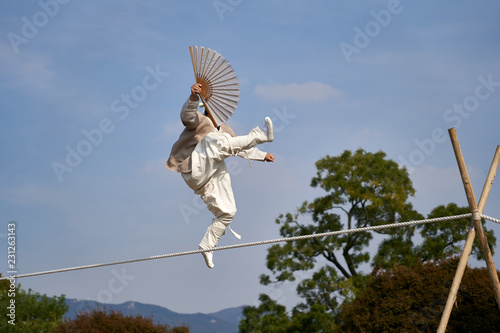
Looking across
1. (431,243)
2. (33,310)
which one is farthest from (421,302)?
(33,310)

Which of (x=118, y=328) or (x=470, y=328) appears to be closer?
(x=470, y=328)

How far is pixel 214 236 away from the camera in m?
5.24

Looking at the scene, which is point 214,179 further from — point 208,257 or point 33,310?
point 33,310

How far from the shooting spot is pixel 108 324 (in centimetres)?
1088

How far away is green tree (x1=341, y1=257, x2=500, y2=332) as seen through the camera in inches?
382

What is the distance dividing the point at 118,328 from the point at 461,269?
7.19 metres

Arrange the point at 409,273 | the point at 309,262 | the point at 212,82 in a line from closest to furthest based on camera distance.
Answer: the point at 212,82 → the point at 409,273 → the point at 309,262

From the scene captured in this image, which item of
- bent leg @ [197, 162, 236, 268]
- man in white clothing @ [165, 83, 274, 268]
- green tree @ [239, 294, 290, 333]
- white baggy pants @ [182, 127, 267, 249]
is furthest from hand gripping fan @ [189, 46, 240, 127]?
green tree @ [239, 294, 290, 333]

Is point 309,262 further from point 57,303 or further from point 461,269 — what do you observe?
point 461,269

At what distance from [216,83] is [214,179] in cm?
76

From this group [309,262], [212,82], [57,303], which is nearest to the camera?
[212,82]

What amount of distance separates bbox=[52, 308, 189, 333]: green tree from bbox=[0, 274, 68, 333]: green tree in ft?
10.2

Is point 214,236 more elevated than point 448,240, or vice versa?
point 448,240

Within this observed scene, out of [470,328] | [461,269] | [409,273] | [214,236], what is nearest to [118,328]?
[409,273]
